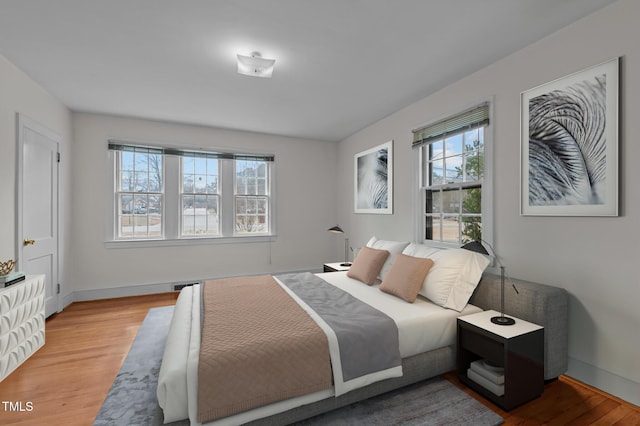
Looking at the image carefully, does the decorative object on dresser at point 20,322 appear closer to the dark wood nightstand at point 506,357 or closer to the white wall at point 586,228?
the dark wood nightstand at point 506,357

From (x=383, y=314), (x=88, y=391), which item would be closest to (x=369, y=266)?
(x=383, y=314)

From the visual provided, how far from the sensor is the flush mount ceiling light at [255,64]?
2.55m

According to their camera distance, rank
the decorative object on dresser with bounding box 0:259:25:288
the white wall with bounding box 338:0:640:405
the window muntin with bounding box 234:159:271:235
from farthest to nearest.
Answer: the window muntin with bounding box 234:159:271:235 → the decorative object on dresser with bounding box 0:259:25:288 → the white wall with bounding box 338:0:640:405

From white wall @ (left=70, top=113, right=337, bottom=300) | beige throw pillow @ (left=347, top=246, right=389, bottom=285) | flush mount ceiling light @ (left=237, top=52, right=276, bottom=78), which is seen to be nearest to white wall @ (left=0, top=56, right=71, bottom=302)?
white wall @ (left=70, top=113, right=337, bottom=300)

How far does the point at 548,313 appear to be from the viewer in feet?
6.73

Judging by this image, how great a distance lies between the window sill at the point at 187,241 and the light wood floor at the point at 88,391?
4.37ft

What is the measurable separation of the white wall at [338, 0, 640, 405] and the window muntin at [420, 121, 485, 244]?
0.83 ft

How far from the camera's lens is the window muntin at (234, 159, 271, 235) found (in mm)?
5016

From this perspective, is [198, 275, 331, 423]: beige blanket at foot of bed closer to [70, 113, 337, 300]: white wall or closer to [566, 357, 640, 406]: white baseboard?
[566, 357, 640, 406]: white baseboard

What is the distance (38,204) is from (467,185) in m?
4.71

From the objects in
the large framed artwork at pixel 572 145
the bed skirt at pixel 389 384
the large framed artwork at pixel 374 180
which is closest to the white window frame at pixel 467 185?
the large framed artwork at pixel 572 145

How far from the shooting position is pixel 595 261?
6.69 ft

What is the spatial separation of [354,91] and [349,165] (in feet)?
6.56

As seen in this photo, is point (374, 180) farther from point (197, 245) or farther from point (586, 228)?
point (197, 245)
